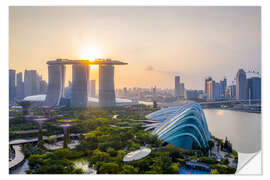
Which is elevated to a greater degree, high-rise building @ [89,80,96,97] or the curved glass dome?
high-rise building @ [89,80,96,97]

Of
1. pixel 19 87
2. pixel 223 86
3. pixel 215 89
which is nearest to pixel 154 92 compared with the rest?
pixel 215 89

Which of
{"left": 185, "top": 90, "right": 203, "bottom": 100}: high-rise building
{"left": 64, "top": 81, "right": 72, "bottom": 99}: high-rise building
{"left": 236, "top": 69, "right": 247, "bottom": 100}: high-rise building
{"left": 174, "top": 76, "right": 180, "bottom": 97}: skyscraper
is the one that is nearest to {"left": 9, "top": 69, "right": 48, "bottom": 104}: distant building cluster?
{"left": 64, "top": 81, "right": 72, "bottom": 99}: high-rise building

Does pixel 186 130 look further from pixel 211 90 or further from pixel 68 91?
pixel 68 91

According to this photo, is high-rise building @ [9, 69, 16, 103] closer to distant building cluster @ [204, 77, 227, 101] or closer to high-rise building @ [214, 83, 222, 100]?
distant building cluster @ [204, 77, 227, 101]

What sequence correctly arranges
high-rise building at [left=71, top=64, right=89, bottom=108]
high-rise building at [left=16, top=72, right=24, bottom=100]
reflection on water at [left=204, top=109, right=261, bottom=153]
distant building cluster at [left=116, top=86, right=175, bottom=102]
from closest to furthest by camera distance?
reflection on water at [left=204, top=109, right=261, bottom=153] → high-rise building at [left=16, top=72, right=24, bottom=100] → distant building cluster at [left=116, top=86, right=175, bottom=102] → high-rise building at [left=71, top=64, right=89, bottom=108]

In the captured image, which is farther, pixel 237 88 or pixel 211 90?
pixel 211 90

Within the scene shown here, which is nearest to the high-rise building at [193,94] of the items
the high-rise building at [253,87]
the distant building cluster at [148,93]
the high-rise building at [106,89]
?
the distant building cluster at [148,93]
